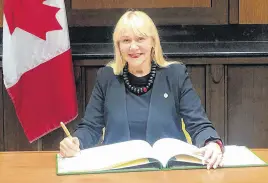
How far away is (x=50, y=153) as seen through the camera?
6.25 feet

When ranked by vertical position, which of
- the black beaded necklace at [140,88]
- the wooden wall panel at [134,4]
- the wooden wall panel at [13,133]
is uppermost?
the wooden wall panel at [134,4]

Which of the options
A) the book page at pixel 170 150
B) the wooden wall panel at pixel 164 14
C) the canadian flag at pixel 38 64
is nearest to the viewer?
the book page at pixel 170 150

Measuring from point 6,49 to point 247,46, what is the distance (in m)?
1.43

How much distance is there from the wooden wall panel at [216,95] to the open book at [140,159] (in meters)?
1.37

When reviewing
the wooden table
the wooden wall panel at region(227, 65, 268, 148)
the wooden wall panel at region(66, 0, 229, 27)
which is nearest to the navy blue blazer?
the wooden table

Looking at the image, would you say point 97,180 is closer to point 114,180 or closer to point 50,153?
point 114,180

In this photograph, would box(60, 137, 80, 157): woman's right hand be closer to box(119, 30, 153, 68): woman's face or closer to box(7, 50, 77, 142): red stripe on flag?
box(119, 30, 153, 68): woman's face

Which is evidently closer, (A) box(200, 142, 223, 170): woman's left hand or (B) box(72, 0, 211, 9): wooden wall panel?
(A) box(200, 142, 223, 170): woman's left hand

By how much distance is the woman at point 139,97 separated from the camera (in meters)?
2.06

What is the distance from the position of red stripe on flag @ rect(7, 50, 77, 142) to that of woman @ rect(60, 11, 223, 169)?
0.94 metres

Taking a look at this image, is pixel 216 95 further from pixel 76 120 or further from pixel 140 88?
pixel 140 88

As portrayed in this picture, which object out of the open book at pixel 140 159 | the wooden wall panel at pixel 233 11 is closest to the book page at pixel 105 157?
the open book at pixel 140 159

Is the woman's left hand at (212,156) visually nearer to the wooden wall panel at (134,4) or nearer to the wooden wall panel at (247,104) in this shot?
the wooden wall panel at (247,104)

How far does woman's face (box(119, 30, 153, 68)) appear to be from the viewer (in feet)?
6.70
